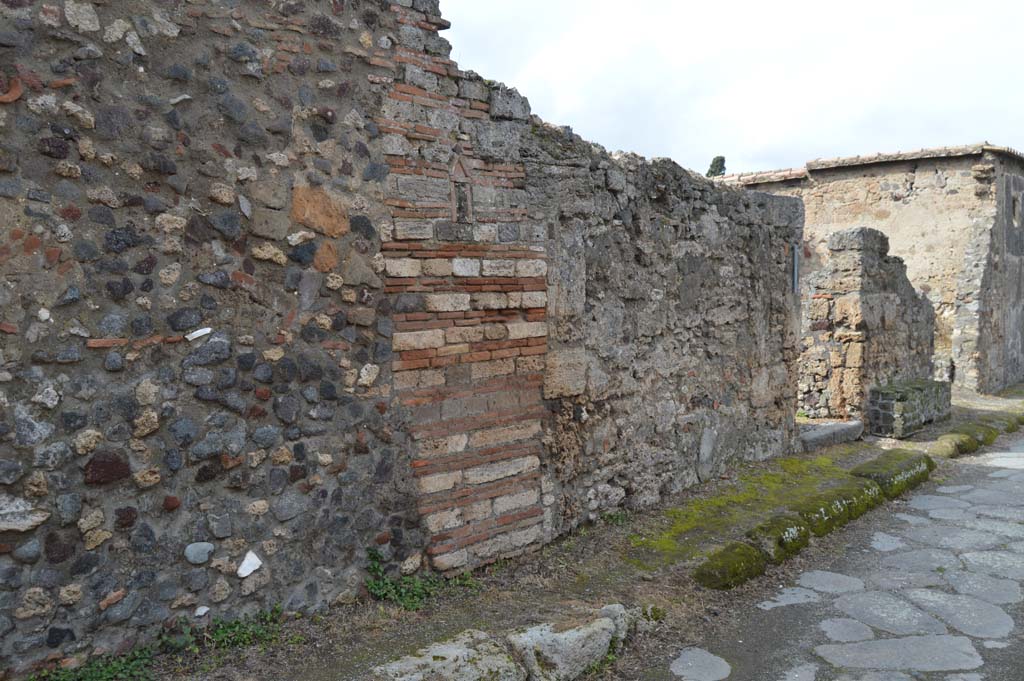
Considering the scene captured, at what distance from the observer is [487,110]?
3.61 metres

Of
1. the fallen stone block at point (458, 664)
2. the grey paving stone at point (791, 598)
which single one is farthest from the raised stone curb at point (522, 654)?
the grey paving stone at point (791, 598)

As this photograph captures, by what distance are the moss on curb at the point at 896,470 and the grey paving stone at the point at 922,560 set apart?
41.7 inches

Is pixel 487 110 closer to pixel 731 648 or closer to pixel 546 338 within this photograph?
pixel 546 338

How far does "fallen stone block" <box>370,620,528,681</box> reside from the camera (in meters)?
2.55

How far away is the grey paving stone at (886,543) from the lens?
4.55 m

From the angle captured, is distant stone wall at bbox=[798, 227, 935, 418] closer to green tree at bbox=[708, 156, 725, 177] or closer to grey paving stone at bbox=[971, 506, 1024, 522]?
grey paving stone at bbox=[971, 506, 1024, 522]

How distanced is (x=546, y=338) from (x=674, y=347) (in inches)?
53.6

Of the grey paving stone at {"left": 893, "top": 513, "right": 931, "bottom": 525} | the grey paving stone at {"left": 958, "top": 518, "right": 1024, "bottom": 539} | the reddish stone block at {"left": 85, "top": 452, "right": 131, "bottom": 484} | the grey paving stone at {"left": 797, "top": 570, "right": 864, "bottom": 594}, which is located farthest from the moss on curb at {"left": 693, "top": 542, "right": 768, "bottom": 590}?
the reddish stone block at {"left": 85, "top": 452, "right": 131, "bottom": 484}

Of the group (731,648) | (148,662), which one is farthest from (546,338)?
(148,662)

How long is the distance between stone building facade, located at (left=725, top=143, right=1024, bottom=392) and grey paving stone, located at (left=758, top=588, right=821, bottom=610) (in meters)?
8.70

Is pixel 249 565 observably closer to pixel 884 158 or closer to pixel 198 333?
pixel 198 333

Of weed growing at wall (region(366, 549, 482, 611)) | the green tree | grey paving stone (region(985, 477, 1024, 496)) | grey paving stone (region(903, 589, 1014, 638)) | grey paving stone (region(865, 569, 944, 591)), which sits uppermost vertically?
the green tree

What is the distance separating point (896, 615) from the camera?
3.58 metres

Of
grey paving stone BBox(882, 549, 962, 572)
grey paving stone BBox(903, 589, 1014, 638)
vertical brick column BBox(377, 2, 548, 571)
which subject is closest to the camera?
vertical brick column BBox(377, 2, 548, 571)
